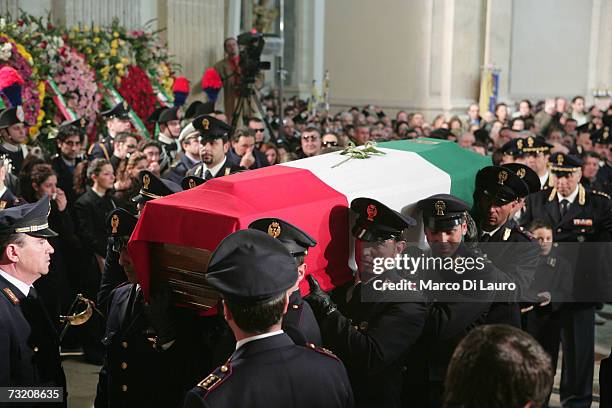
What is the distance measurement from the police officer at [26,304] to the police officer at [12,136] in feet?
10.6

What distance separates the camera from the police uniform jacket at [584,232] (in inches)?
185

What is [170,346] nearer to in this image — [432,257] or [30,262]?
[30,262]

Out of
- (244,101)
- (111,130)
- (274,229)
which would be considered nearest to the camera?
(274,229)

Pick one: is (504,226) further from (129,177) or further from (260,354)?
(129,177)

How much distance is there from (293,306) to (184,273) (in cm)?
58

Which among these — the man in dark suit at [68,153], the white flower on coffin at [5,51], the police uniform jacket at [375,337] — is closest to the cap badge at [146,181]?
the police uniform jacket at [375,337]

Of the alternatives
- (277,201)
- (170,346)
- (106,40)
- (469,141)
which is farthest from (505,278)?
(106,40)

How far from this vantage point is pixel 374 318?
2811 mm

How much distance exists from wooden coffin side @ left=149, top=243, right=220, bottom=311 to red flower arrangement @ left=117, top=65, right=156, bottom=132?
5.43m

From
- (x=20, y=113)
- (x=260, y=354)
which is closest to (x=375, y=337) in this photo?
(x=260, y=354)

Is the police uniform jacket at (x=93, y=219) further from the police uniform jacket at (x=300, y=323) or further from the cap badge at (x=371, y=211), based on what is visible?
the police uniform jacket at (x=300, y=323)

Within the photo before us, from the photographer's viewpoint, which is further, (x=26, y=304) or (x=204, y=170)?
(x=204, y=170)

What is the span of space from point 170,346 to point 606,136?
6.36 metres

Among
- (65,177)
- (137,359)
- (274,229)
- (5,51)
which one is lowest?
(137,359)
